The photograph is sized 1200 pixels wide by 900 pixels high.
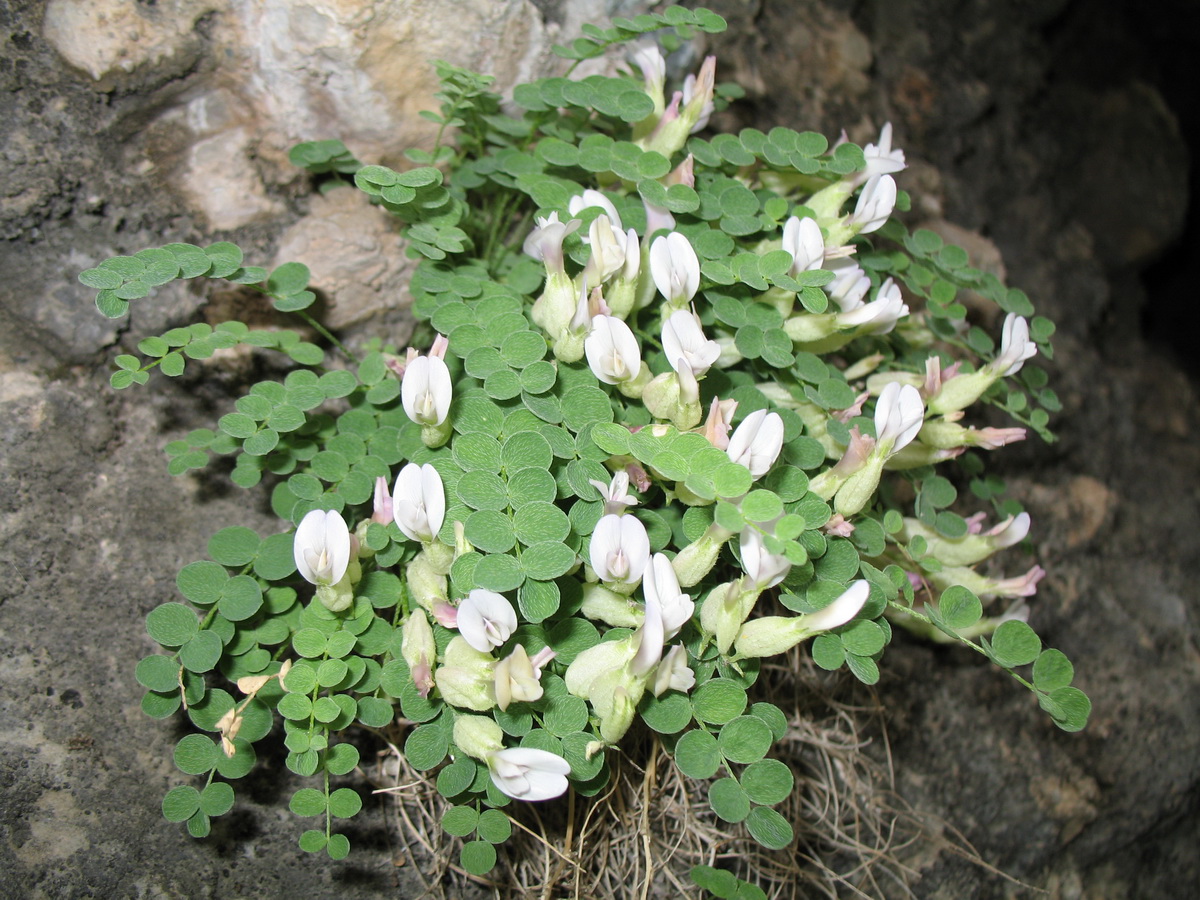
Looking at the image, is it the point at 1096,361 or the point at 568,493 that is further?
the point at 1096,361

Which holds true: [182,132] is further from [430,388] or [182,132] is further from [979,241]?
[979,241]

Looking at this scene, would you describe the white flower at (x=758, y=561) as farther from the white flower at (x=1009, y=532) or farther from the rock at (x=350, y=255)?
the rock at (x=350, y=255)

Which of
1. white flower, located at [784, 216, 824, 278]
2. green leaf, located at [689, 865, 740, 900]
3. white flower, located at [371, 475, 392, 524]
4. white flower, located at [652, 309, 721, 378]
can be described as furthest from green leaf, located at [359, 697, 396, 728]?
white flower, located at [784, 216, 824, 278]

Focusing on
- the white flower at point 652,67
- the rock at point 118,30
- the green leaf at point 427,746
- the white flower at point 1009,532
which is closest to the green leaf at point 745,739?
the green leaf at point 427,746

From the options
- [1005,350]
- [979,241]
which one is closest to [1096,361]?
[979,241]

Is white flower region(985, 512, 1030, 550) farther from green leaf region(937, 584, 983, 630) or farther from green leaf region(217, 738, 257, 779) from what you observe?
green leaf region(217, 738, 257, 779)

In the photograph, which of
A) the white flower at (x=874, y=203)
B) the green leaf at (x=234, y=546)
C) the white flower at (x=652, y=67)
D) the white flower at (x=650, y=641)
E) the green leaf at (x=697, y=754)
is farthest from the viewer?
the white flower at (x=652, y=67)
